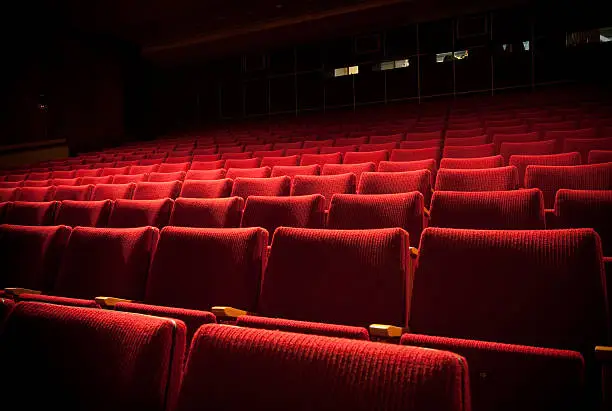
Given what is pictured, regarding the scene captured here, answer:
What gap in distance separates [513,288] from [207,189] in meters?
0.52

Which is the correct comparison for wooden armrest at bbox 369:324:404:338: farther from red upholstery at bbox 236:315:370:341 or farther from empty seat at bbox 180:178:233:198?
empty seat at bbox 180:178:233:198

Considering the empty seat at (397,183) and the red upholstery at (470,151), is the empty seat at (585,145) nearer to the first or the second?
the red upholstery at (470,151)

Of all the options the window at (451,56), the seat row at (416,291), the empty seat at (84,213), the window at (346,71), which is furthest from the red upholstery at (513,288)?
the window at (346,71)

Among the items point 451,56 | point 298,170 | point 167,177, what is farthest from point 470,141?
point 451,56

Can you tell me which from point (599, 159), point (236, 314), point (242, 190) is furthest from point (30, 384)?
point (599, 159)

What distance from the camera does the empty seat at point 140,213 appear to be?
60cm

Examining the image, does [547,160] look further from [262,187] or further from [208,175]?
[208,175]

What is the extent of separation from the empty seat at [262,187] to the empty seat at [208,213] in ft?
0.35

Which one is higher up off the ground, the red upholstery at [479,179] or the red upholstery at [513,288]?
the red upholstery at [479,179]

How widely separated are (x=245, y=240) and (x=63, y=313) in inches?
7.1

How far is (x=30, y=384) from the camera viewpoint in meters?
0.21

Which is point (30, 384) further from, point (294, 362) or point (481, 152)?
point (481, 152)

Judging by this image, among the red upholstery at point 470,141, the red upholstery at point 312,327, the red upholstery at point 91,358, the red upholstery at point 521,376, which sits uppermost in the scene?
the red upholstery at point 470,141

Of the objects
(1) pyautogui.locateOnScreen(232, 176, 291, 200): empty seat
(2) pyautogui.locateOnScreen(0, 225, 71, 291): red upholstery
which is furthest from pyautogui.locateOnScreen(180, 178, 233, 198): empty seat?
(2) pyautogui.locateOnScreen(0, 225, 71, 291): red upholstery
